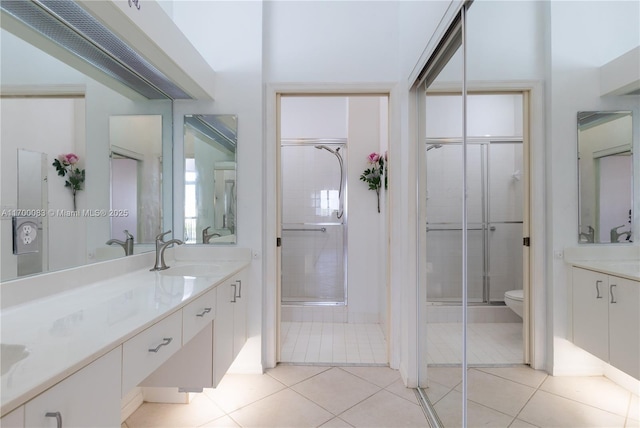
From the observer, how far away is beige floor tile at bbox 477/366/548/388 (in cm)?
82

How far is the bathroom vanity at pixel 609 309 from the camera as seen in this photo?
53 centimetres

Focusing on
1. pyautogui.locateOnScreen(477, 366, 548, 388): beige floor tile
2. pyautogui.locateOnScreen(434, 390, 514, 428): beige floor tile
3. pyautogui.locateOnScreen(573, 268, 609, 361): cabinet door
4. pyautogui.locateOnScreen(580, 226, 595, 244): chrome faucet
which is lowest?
pyautogui.locateOnScreen(434, 390, 514, 428): beige floor tile

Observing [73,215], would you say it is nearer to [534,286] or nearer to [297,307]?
[534,286]

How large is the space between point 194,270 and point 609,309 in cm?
207

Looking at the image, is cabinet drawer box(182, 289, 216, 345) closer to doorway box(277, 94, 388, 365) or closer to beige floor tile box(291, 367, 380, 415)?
beige floor tile box(291, 367, 380, 415)

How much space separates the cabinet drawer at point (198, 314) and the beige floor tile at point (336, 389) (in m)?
0.88

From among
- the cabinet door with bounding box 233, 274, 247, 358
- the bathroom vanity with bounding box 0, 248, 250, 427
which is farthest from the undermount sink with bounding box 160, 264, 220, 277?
the cabinet door with bounding box 233, 274, 247, 358

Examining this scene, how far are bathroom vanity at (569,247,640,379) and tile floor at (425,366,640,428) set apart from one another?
61 millimetres

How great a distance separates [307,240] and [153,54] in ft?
8.55

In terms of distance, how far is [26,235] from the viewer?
1.18 m

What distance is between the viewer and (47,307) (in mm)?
1147

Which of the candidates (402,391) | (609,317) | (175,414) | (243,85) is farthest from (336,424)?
(243,85)

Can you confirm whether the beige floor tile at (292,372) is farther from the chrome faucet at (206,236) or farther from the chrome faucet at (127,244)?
the chrome faucet at (127,244)

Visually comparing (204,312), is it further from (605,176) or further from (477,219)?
(605,176)
